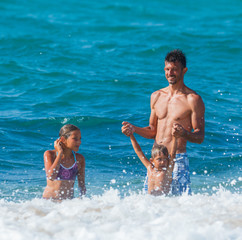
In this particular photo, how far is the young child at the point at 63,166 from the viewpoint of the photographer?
6.53 metres

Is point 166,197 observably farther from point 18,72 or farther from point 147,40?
point 147,40

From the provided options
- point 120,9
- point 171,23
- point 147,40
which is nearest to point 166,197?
point 147,40

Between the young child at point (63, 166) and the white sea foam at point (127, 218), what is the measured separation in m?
0.30

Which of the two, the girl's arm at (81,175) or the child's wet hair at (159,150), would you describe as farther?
the girl's arm at (81,175)

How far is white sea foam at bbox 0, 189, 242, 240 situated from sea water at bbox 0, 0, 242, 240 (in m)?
0.01

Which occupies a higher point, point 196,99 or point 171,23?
point 171,23

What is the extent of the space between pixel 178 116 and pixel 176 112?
6cm

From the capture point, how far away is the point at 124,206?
6.00 meters

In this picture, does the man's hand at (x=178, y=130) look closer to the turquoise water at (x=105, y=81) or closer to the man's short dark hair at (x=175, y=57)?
the man's short dark hair at (x=175, y=57)

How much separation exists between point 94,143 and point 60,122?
1291mm

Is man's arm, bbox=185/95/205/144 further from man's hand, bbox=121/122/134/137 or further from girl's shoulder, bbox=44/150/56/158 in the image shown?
girl's shoulder, bbox=44/150/56/158

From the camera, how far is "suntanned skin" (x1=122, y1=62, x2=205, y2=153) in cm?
653

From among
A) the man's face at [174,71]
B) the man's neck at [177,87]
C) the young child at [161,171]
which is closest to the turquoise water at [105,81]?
the young child at [161,171]

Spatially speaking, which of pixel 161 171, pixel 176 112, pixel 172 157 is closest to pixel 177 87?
pixel 176 112
